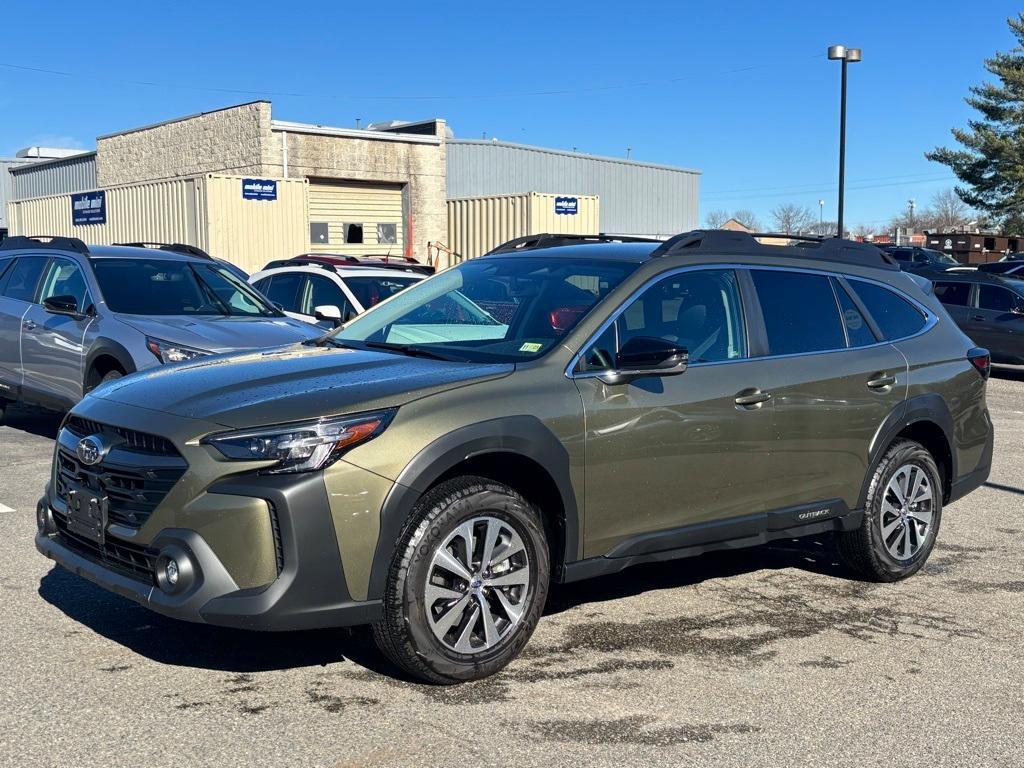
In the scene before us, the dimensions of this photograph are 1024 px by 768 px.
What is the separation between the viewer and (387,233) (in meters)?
34.2

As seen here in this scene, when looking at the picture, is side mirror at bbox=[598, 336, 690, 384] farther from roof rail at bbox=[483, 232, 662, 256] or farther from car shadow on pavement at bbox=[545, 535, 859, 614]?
roof rail at bbox=[483, 232, 662, 256]

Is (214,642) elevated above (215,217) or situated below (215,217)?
below

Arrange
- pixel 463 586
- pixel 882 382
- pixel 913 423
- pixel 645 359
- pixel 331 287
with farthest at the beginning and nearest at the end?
pixel 331 287 < pixel 913 423 < pixel 882 382 < pixel 645 359 < pixel 463 586

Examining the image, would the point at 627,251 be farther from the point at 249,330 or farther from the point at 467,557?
the point at 249,330

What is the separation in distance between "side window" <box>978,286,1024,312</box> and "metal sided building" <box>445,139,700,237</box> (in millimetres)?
22024

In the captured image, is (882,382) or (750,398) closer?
(750,398)

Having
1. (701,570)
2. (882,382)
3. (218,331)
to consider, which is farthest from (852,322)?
(218,331)

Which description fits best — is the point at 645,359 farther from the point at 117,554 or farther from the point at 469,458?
the point at 117,554

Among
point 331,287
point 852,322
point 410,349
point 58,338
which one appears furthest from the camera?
point 331,287

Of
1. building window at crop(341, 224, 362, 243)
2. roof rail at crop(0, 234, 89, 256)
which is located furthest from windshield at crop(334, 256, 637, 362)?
building window at crop(341, 224, 362, 243)

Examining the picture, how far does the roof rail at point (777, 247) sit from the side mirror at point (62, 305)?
5760 mm

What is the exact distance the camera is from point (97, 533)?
15.1 feet

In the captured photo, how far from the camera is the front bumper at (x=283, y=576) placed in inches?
163

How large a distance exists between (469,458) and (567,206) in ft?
79.5
